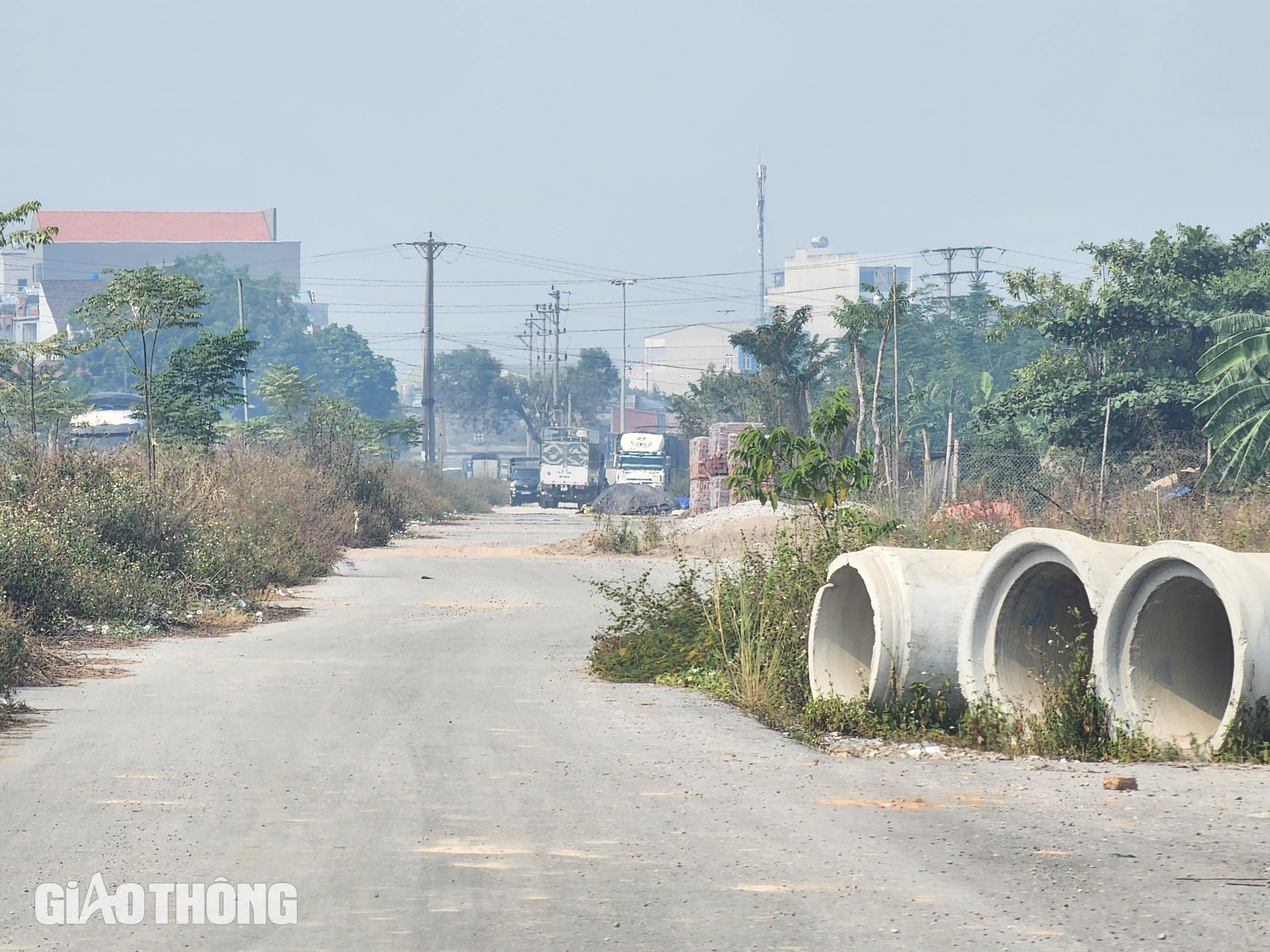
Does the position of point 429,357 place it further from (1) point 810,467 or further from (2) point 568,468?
(1) point 810,467

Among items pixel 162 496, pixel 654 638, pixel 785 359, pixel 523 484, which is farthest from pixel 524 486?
pixel 654 638

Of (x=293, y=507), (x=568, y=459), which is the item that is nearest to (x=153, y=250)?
(x=568, y=459)

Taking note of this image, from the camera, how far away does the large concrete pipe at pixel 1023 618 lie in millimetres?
10078

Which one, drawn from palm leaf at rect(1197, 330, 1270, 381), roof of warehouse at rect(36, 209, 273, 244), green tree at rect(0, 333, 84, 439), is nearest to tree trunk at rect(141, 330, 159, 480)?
green tree at rect(0, 333, 84, 439)

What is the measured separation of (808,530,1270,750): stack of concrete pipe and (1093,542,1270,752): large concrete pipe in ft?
0.03

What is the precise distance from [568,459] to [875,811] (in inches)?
2669

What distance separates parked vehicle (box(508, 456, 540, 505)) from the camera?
8550 cm

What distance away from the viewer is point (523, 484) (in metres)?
85.8

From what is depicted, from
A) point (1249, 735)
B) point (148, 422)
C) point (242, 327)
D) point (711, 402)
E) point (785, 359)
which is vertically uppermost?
point (785, 359)

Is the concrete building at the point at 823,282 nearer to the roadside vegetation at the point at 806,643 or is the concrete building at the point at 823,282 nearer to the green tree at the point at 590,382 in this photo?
the green tree at the point at 590,382

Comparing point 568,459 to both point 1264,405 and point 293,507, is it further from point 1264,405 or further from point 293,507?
point 1264,405

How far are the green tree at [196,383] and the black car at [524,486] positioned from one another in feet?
166

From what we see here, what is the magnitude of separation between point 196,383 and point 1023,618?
87.7ft

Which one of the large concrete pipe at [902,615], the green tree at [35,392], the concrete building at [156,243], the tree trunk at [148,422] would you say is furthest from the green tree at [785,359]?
the concrete building at [156,243]
